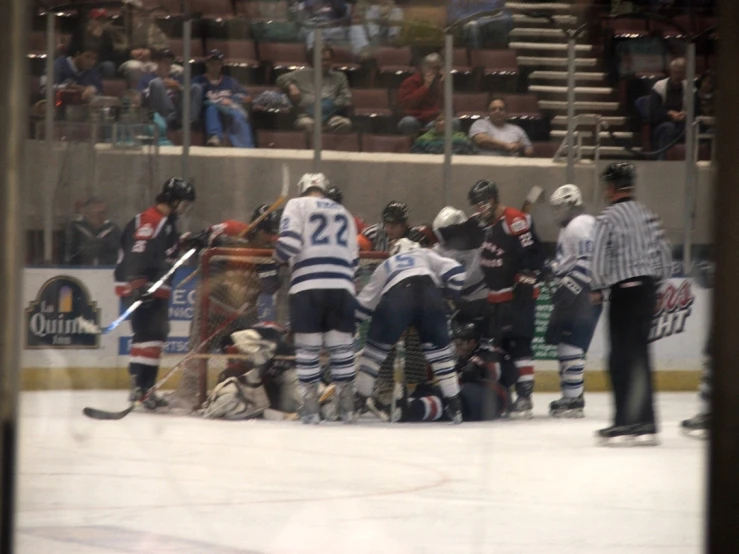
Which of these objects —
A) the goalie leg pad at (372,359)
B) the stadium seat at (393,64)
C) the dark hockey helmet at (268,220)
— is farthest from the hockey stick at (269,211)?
the goalie leg pad at (372,359)

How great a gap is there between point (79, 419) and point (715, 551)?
235 centimetres

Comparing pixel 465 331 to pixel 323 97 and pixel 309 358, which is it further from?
pixel 323 97

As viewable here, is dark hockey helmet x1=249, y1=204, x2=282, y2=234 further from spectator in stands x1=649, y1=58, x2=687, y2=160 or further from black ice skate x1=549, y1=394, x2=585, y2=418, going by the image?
spectator in stands x1=649, y1=58, x2=687, y2=160

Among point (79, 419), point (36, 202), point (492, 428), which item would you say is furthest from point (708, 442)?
point (492, 428)

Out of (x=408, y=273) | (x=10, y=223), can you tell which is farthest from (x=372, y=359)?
(x=10, y=223)

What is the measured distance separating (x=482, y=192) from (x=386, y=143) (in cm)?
45

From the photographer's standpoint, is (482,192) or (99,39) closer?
(99,39)

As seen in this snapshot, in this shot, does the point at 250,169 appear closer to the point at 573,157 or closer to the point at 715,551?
the point at 573,157

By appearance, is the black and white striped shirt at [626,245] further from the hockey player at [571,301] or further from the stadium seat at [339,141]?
the stadium seat at [339,141]

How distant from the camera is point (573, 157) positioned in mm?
3344

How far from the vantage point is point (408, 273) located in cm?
434

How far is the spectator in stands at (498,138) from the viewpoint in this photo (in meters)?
3.23

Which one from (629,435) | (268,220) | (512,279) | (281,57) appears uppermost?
(281,57)

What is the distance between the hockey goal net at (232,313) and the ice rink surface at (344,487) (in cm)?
44
